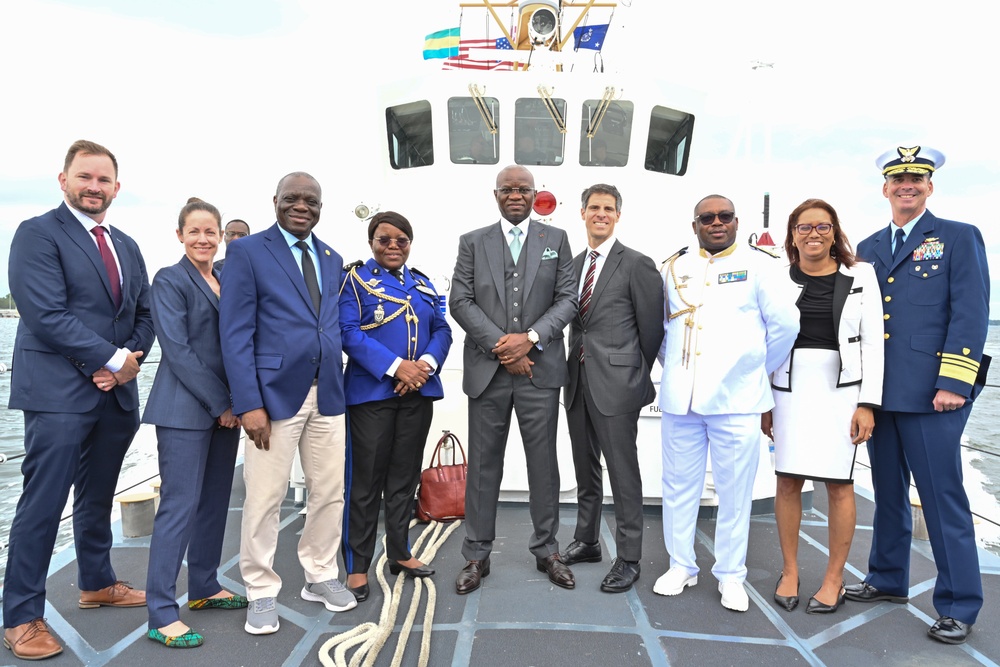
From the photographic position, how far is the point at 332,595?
2924mm

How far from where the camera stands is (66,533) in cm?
614

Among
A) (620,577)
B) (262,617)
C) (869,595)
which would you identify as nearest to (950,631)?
(869,595)

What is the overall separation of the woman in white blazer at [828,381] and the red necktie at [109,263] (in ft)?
9.99

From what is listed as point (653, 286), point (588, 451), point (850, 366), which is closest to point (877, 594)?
point (850, 366)

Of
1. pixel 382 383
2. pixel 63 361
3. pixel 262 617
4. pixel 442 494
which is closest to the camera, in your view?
pixel 63 361

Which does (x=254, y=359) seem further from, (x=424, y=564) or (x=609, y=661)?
(x=609, y=661)

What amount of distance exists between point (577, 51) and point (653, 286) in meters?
3.89

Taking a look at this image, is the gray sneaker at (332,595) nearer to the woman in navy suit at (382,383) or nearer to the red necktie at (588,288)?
the woman in navy suit at (382,383)

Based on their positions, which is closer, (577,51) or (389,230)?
(389,230)

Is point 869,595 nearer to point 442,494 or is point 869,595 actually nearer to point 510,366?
point 510,366

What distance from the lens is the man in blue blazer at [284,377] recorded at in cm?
265

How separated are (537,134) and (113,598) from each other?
400 cm

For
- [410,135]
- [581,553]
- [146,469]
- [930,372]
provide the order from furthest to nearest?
[146,469]
[410,135]
[581,553]
[930,372]

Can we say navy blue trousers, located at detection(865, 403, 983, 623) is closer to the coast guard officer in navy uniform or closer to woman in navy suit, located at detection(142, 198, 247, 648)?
the coast guard officer in navy uniform
